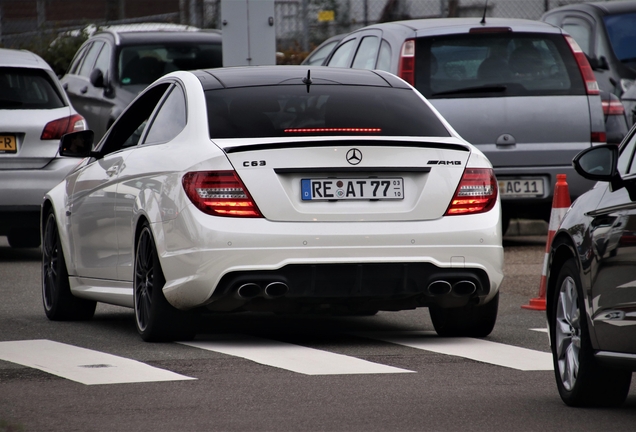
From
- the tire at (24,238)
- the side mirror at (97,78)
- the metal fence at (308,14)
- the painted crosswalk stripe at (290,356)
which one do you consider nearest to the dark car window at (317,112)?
the painted crosswalk stripe at (290,356)

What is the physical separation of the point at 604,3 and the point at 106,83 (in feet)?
20.4

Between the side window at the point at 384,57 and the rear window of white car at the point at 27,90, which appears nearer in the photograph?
the side window at the point at 384,57

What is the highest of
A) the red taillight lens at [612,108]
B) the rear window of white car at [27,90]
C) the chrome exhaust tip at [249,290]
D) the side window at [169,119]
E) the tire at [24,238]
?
the side window at [169,119]

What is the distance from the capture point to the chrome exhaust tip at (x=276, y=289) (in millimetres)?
7758

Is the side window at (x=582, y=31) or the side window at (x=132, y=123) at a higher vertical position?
the side window at (x=132, y=123)

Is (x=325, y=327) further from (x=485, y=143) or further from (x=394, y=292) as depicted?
(x=485, y=143)

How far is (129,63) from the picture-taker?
57.8 ft

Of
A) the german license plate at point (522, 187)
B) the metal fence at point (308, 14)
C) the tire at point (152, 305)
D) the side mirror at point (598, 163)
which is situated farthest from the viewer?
the metal fence at point (308, 14)

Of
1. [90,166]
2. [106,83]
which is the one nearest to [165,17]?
[106,83]

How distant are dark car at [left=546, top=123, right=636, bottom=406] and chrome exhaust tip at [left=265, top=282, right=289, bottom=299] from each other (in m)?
1.55

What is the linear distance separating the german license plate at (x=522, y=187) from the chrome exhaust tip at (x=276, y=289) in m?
5.56

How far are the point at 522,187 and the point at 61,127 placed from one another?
13.5 ft

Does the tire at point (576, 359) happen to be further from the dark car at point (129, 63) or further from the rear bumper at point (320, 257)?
the dark car at point (129, 63)

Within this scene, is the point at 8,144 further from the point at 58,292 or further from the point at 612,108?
the point at 612,108
